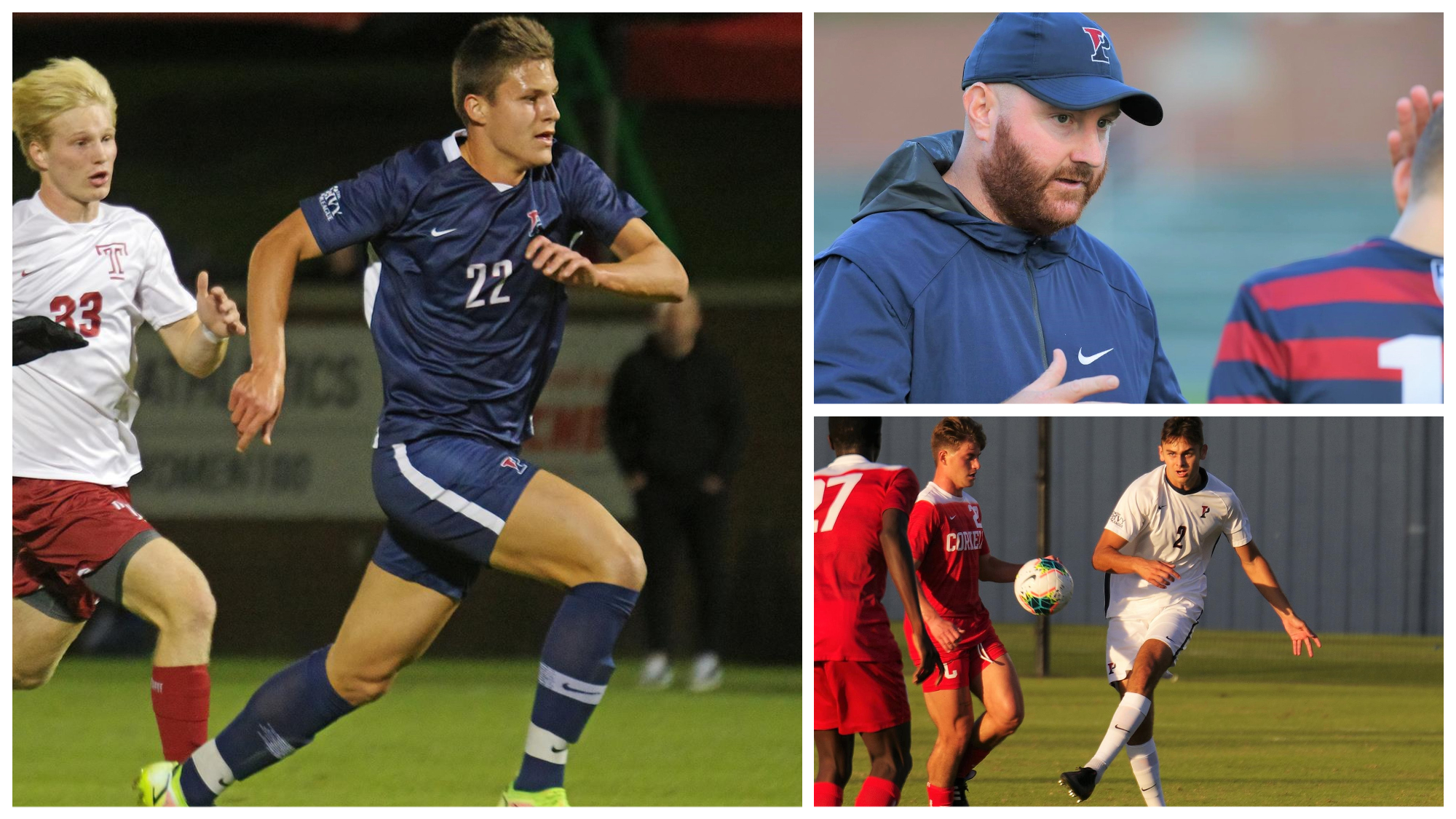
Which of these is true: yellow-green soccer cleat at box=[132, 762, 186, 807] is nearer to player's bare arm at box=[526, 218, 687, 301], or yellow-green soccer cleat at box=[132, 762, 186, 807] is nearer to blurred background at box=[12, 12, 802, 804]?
blurred background at box=[12, 12, 802, 804]

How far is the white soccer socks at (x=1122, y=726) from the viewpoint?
3.85 metres

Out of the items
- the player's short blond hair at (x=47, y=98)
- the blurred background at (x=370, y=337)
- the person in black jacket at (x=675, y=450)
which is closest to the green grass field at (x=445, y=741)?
the blurred background at (x=370, y=337)

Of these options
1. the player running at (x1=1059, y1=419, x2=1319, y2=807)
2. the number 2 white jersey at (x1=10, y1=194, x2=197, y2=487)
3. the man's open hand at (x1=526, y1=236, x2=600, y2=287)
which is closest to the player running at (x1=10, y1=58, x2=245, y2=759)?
the number 2 white jersey at (x1=10, y1=194, x2=197, y2=487)

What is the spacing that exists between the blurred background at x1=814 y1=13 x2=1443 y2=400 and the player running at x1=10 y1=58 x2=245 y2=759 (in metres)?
1.76

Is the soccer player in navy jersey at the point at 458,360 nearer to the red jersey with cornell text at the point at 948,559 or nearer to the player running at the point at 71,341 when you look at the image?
the player running at the point at 71,341

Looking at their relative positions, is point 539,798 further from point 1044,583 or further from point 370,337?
point 370,337

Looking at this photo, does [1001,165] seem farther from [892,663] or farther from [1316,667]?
[1316,667]

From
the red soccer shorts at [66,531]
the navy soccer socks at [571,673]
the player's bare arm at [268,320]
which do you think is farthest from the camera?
the red soccer shorts at [66,531]

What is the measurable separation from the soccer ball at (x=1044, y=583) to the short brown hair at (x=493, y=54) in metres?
1.74

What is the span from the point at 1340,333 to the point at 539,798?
2198 millimetres

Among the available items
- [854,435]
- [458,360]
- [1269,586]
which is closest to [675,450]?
[854,435]

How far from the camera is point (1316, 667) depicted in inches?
216

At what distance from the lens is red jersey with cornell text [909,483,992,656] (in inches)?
153

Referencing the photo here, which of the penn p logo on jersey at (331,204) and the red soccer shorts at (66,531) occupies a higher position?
the penn p logo on jersey at (331,204)
